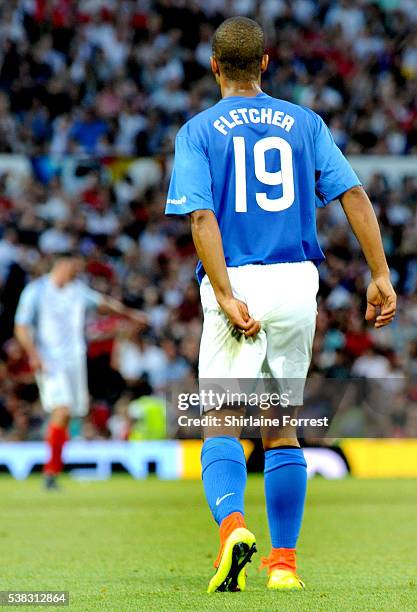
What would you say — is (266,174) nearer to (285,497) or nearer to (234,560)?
(285,497)

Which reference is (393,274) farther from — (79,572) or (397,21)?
(79,572)

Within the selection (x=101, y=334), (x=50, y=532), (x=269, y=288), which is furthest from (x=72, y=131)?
(x=269, y=288)

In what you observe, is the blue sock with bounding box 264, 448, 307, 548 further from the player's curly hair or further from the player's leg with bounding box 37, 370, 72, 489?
the player's leg with bounding box 37, 370, 72, 489

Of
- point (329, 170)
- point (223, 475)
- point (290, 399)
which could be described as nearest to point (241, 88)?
point (329, 170)

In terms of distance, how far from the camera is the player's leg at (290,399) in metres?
5.12

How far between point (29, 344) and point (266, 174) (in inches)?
289

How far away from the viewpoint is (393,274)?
1878cm

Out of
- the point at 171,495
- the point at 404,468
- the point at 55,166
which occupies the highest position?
the point at 55,166

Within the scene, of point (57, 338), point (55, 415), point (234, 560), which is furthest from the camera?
point (57, 338)

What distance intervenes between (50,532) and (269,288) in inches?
144

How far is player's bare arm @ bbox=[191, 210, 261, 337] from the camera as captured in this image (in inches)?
195

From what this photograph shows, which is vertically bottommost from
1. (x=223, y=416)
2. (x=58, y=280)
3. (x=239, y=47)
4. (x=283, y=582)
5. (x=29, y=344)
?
(x=29, y=344)

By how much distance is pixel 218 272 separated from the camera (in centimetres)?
495

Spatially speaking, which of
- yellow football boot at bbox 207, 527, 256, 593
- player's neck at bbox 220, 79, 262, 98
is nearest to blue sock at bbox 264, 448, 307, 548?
yellow football boot at bbox 207, 527, 256, 593
